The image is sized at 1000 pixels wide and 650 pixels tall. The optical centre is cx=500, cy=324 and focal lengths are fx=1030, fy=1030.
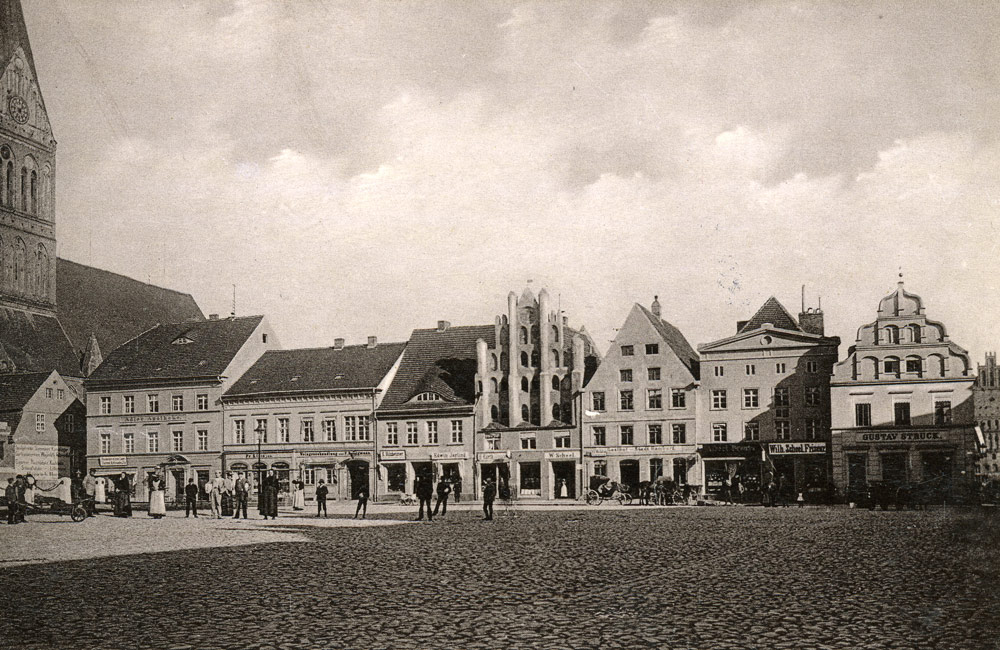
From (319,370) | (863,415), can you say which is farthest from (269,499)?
(863,415)

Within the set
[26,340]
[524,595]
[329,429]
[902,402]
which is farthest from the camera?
[329,429]

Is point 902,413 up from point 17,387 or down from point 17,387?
down

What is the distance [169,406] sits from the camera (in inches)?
2640

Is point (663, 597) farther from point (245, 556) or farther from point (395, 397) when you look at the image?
A: point (395, 397)

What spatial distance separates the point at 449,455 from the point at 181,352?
20.2m

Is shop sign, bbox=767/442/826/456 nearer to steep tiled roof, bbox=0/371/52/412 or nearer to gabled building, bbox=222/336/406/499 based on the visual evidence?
gabled building, bbox=222/336/406/499

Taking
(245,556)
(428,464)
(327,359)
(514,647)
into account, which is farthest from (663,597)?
(327,359)

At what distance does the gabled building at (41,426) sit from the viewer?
4328 centimetres

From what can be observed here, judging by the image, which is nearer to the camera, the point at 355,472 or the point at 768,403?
the point at 768,403

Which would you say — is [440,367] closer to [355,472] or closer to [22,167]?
[355,472]

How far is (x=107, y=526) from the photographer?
29734 millimetres

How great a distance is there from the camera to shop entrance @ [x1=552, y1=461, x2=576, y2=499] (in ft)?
199

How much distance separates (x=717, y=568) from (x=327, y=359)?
53093mm

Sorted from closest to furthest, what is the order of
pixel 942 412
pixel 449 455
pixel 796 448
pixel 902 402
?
1. pixel 942 412
2. pixel 902 402
3. pixel 796 448
4. pixel 449 455
